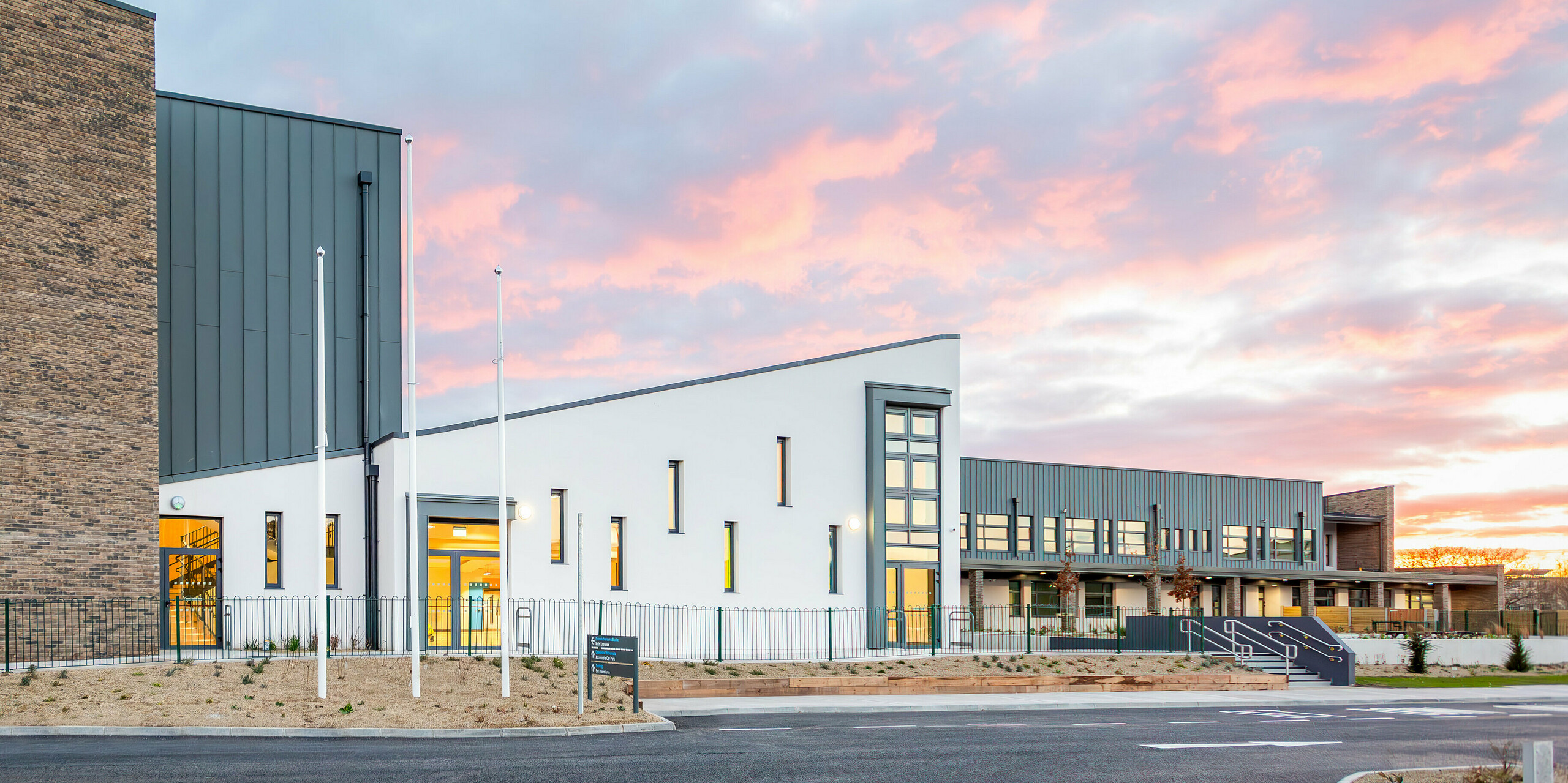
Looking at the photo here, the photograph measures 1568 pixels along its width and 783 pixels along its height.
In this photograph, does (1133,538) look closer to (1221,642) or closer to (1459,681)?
(1221,642)

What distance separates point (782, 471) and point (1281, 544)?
39.4m

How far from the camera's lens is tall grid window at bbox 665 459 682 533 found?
31.6 meters

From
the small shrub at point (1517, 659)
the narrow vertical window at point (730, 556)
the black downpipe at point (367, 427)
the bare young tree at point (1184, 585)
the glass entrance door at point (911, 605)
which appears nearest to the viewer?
the black downpipe at point (367, 427)

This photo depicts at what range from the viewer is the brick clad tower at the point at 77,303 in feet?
78.9

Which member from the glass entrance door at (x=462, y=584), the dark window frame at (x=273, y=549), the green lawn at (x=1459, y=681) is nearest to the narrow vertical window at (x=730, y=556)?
the glass entrance door at (x=462, y=584)

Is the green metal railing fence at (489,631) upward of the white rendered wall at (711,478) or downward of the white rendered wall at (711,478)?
downward

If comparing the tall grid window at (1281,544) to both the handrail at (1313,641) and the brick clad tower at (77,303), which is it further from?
the brick clad tower at (77,303)

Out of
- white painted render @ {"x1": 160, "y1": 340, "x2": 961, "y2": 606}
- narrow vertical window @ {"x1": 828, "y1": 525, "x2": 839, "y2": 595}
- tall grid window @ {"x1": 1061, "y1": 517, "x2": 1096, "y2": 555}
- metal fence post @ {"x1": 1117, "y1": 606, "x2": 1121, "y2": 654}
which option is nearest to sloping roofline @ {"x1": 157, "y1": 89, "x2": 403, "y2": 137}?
white painted render @ {"x1": 160, "y1": 340, "x2": 961, "y2": 606}

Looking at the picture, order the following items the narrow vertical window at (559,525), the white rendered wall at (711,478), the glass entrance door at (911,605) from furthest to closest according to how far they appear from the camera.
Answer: the glass entrance door at (911,605) < the narrow vertical window at (559,525) < the white rendered wall at (711,478)

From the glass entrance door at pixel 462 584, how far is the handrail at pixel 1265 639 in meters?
21.8

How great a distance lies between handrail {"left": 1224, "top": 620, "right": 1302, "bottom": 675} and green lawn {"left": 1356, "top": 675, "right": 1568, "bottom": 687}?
6.12ft

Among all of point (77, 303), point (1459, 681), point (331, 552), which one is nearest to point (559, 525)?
point (331, 552)

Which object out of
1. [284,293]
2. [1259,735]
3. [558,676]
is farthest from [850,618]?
[284,293]

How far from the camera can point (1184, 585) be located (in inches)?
2082
